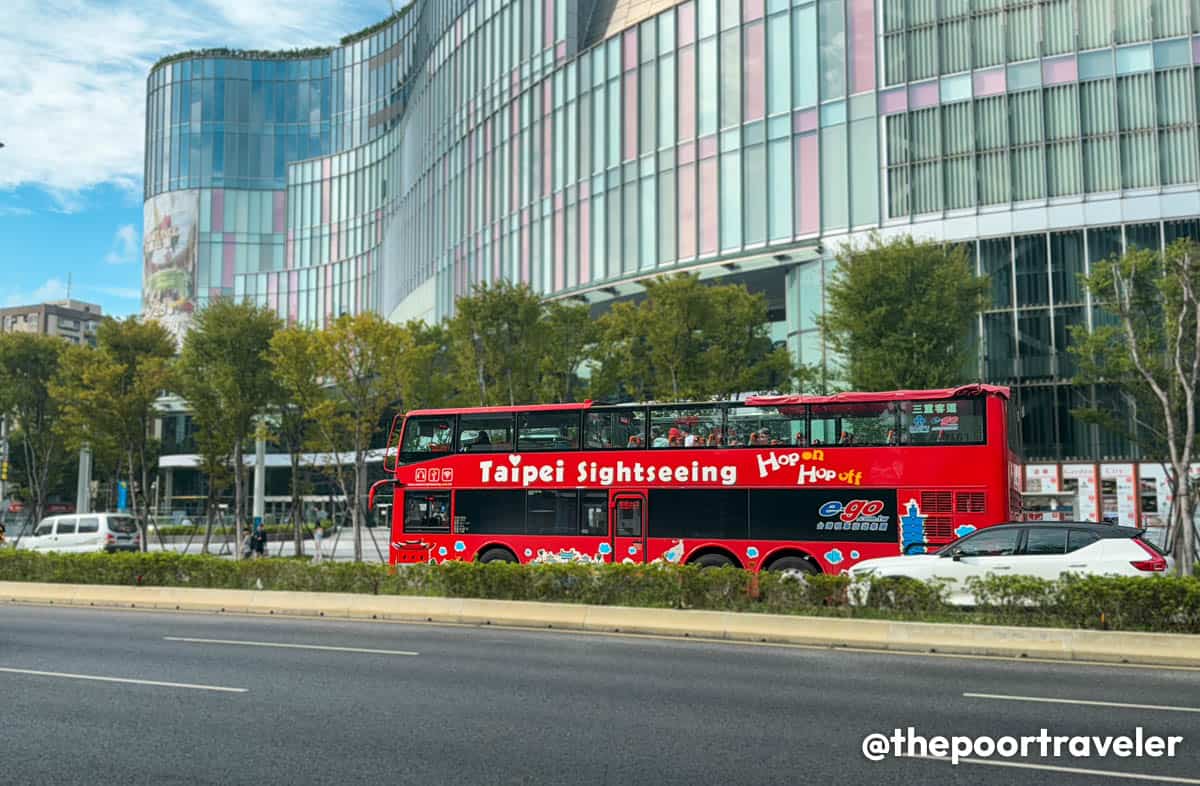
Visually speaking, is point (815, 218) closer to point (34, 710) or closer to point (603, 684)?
point (603, 684)

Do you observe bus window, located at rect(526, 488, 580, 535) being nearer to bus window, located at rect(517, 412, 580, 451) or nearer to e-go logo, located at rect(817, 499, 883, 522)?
bus window, located at rect(517, 412, 580, 451)

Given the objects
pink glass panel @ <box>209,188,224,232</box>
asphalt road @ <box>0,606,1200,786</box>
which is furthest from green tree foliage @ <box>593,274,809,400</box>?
pink glass panel @ <box>209,188,224,232</box>

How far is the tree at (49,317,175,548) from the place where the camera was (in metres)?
40.0

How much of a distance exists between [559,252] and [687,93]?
1072 centimetres

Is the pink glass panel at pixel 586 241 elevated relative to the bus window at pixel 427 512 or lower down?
elevated

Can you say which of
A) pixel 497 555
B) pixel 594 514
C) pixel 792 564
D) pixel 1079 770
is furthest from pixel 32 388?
pixel 1079 770

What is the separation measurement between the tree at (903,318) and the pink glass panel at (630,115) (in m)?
20.1

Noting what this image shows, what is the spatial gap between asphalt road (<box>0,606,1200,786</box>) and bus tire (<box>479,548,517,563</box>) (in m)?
8.90

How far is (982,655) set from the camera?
14938 mm

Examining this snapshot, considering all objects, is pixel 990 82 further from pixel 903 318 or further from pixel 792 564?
pixel 792 564

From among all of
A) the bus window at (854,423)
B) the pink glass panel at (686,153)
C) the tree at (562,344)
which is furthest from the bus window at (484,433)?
the pink glass panel at (686,153)

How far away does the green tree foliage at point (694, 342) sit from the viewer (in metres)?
34.0

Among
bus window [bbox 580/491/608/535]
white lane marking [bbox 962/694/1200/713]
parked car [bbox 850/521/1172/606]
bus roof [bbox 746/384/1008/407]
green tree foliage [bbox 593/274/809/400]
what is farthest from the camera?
green tree foliage [bbox 593/274/809/400]

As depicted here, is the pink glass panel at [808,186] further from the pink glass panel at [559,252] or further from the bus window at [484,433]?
the bus window at [484,433]
